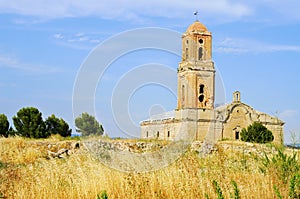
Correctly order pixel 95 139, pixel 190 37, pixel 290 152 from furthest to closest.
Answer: pixel 190 37, pixel 95 139, pixel 290 152

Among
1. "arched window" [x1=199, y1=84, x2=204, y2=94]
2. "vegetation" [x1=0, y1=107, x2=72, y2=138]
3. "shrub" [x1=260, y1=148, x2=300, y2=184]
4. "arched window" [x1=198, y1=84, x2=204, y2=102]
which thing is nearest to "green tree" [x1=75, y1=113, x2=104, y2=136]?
"shrub" [x1=260, y1=148, x2=300, y2=184]

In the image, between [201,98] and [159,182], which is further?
[201,98]

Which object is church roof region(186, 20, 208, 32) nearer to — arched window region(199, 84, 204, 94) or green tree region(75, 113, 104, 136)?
arched window region(199, 84, 204, 94)

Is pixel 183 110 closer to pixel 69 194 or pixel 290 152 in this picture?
pixel 290 152

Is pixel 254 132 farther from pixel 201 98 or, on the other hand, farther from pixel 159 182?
pixel 159 182

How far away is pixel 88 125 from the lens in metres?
9.41

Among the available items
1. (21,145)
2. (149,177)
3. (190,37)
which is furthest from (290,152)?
(190,37)

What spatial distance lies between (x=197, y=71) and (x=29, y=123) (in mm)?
17519

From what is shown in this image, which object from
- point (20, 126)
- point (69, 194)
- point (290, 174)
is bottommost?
point (69, 194)

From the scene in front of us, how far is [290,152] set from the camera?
8320 mm

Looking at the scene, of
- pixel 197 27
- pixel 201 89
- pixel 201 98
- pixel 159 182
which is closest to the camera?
pixel 159 182

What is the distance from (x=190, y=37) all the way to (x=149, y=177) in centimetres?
3595

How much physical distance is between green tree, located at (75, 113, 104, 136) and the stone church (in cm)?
2756

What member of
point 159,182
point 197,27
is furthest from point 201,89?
point 159,182
